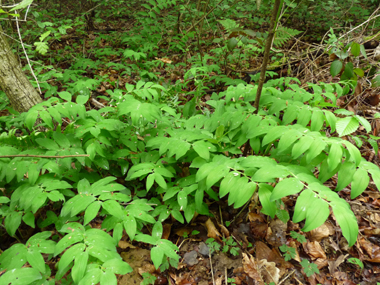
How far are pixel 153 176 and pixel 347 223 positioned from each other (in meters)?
1.30

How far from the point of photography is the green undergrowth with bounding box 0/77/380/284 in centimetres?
136

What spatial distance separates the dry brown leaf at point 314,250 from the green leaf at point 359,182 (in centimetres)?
95

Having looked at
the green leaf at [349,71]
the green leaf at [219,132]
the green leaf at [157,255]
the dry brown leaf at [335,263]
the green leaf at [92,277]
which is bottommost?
the dry brown leaf at [335,263]

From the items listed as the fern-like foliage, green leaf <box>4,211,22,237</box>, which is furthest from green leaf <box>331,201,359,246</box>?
the fern-like foliage

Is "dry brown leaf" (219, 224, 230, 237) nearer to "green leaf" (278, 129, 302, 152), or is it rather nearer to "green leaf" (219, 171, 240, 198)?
"green leaf" (219, 171, 240, 198)

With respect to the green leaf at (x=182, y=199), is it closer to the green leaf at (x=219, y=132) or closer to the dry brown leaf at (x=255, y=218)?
the green leaf at (x=219, y=132)

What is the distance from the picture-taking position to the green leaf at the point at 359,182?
1.45 m

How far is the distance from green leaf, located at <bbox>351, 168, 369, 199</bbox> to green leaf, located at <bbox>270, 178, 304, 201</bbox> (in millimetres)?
432

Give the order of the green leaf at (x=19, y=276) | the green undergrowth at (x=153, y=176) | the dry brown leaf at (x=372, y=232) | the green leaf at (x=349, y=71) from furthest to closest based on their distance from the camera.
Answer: the green leaf at (x=349, y=71)
the dry brown leaf at (x=372, y=232)
the green undergrowth at (x=153, y=176)
the green leaf at (x=19, y=276)

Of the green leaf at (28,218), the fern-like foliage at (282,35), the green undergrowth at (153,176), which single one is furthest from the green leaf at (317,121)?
the fern-like foliage at (282,35)

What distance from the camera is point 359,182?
146 cm

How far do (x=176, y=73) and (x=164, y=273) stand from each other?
4.11m

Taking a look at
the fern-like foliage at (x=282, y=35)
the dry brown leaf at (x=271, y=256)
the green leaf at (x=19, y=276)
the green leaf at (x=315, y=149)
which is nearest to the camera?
the green leaf at (x=19, y=276)

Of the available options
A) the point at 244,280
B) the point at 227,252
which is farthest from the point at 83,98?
the point at 244,280
